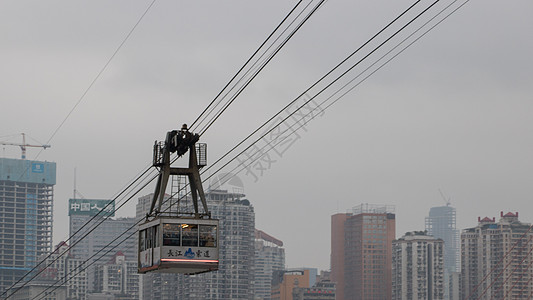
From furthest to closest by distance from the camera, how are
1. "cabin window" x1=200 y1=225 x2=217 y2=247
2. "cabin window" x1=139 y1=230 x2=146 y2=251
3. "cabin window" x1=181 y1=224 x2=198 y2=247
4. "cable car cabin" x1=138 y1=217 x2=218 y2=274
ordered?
"cabin window" x1=139 y1=230 x2=146 y2=251 < "cabin window" x1=200 y1=225 x2=217 y2=247 < "cabin window" x1=181 y1=224 x2=198 y2=247 < "cable car cabin" x1=138 y1=217 x2=218 y2=274

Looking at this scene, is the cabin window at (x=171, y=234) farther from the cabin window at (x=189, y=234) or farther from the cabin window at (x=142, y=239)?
the cabin window at (x=142, y=239)

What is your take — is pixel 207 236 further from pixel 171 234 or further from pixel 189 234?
pixel 171 234

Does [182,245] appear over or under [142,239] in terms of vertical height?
under

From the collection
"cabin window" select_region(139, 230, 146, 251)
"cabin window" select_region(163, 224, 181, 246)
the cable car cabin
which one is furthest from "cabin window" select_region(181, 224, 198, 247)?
"cabin window" select_region(139, 230, 146, 251)

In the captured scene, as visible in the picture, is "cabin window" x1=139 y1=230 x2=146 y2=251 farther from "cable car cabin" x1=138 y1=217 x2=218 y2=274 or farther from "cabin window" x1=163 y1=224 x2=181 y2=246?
"cabin window" x1=163 y1=224 x2=181 y2=246

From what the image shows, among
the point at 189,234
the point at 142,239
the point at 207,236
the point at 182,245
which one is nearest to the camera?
the point at 182,245

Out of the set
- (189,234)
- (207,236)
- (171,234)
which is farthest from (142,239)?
(207,236)

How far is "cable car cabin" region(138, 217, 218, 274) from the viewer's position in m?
44.7

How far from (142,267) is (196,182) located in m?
4.59

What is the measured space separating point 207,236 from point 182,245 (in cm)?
120

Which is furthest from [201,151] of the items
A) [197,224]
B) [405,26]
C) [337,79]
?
[405,26]

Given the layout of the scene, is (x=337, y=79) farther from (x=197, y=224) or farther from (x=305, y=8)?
(x=197, y=224)

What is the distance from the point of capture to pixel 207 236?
4544 cm

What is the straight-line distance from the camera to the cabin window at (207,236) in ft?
149
